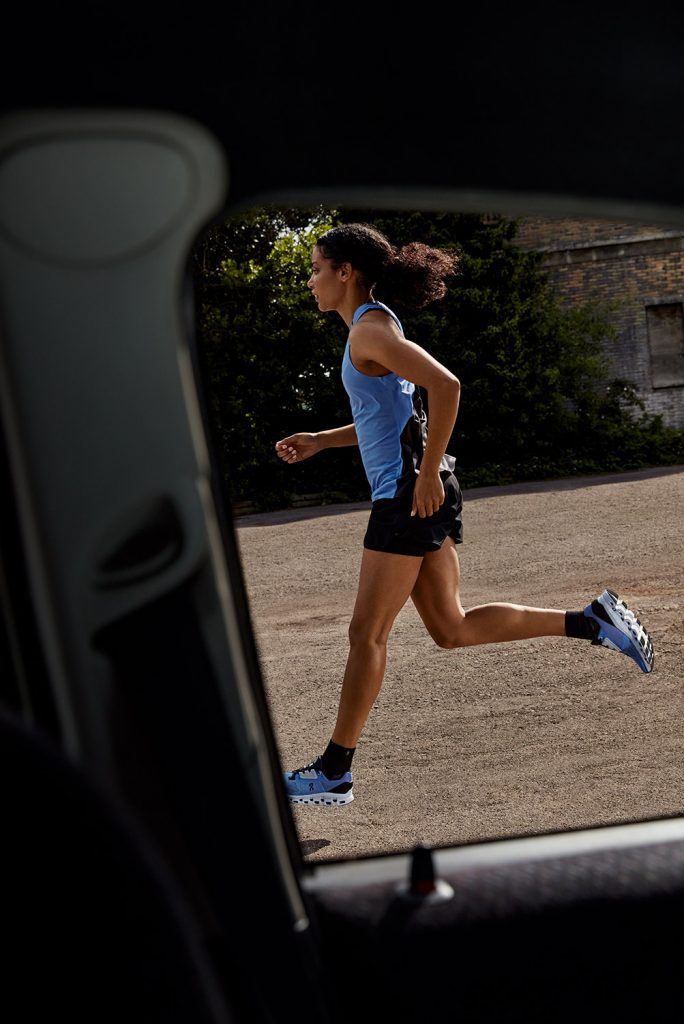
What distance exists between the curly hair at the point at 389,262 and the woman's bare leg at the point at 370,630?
1.01m

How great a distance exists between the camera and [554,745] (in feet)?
15.5

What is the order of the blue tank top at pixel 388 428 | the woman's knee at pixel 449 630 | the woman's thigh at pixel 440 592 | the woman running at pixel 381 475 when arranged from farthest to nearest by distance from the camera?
the woman's knee at pixel 449 630, the woman's thigh at pixel 440 592, the blue tank top at pixel 388 428, the woman running at pixel 381 475

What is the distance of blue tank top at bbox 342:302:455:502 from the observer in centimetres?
398

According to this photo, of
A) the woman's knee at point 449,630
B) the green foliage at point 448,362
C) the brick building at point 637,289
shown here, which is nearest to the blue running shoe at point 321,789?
the woman's knee at point 449,630

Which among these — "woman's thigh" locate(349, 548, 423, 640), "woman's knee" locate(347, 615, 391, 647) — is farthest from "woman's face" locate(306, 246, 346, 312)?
"woman's knee" locate(347, 615, 391, 647)

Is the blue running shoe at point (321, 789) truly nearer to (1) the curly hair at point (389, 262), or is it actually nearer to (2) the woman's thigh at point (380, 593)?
(2) the woman's thigh at point (380, 593)

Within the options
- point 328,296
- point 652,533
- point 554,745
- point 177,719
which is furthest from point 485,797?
point 652,533

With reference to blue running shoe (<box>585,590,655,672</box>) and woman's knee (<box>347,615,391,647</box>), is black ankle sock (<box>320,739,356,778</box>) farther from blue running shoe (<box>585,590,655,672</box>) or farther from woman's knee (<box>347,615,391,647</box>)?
blue running shoe (<box>585,590,655,672</box>)

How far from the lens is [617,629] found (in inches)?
180

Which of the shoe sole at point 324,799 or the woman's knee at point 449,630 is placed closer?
the shoe sole at point 324,799

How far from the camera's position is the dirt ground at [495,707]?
400 cm

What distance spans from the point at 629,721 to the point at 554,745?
45 cm

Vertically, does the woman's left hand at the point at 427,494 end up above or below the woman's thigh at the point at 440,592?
above

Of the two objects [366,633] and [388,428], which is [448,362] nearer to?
[388,428]
